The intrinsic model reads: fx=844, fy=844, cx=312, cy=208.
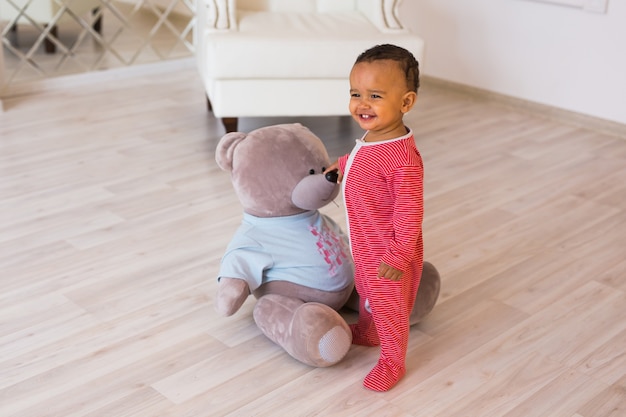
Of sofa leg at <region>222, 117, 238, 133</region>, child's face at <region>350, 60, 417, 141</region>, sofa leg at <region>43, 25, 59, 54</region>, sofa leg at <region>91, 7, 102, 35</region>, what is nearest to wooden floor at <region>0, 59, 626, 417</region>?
sofa leg at <region>222, 117, 238, 133</region>

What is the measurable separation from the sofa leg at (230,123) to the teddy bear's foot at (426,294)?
49.8 inches

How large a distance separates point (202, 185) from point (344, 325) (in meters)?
1.06

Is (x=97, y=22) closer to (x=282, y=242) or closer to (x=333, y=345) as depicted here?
(x=282, y=242)

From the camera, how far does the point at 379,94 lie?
1505 millimetres

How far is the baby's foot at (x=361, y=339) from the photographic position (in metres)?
1.75

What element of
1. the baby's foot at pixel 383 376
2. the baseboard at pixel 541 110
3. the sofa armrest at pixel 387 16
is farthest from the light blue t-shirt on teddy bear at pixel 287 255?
the baseboard at pixel 541 110

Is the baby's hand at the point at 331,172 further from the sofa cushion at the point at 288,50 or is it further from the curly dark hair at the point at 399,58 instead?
the sofa cushion at the point at 288,50

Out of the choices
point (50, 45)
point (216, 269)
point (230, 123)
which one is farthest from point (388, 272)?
point (50, 45)

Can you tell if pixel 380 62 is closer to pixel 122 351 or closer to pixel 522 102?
pixel 122 351

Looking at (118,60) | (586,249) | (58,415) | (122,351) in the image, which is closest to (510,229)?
(586,249)

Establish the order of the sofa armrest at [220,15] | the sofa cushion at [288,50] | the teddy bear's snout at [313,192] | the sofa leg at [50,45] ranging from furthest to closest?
the sofa leg at [50,45] → the sofa armrest at [220,15] → the sofa cushion at [288,50] → the teddy bear's snout at [313,192]

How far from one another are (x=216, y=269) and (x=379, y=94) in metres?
0.76

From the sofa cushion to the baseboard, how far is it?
0.78 m

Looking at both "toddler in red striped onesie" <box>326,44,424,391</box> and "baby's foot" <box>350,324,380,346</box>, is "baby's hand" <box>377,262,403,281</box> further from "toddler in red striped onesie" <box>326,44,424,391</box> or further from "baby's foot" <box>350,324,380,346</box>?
"baby's foot" <box>350,324,380,346</box>
